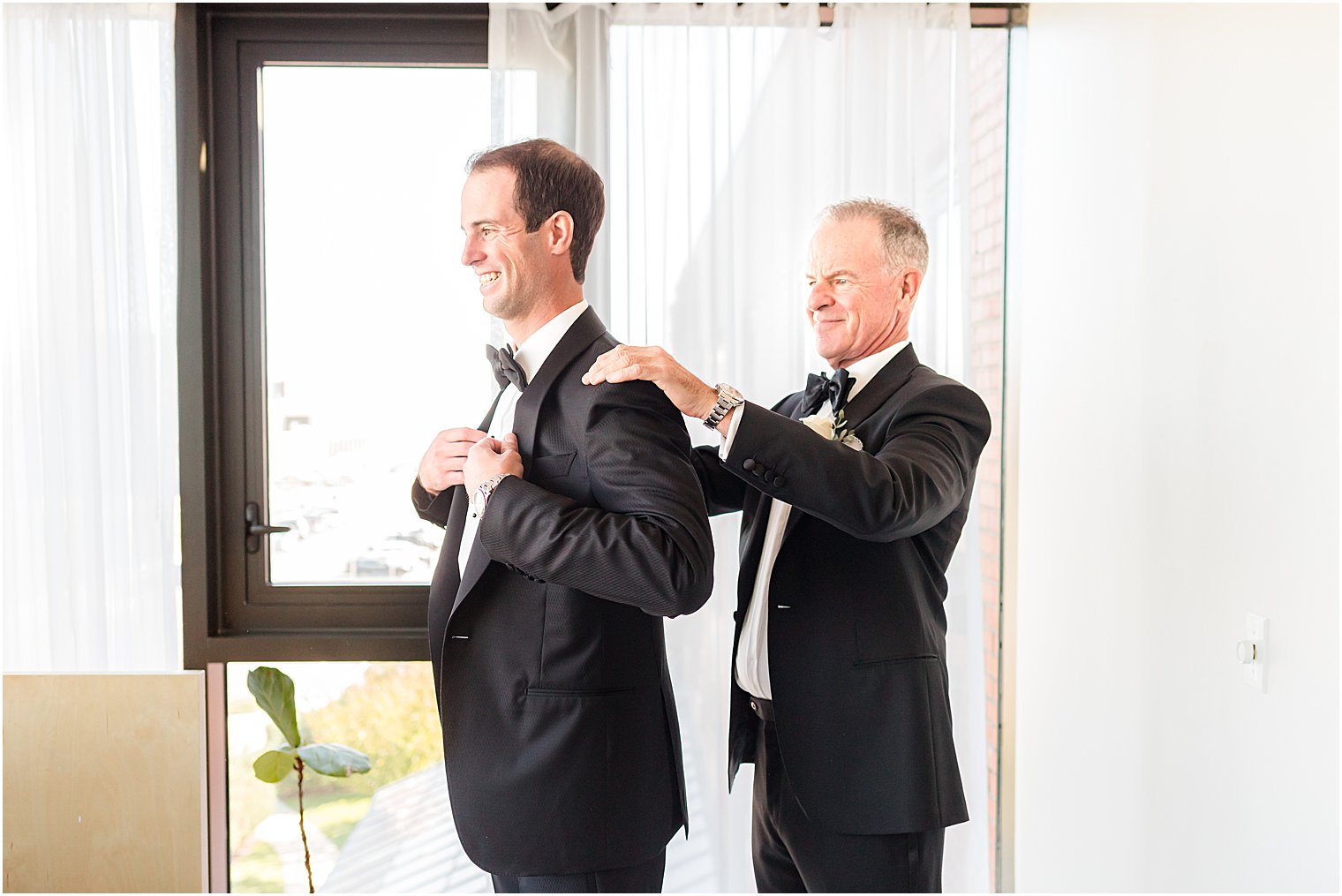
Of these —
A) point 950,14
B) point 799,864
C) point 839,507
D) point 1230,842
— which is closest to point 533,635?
point 839,507

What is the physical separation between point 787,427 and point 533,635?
1.62ft

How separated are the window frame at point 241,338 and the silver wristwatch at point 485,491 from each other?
1279 mm

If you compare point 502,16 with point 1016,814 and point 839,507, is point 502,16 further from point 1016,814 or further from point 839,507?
point 1016,814

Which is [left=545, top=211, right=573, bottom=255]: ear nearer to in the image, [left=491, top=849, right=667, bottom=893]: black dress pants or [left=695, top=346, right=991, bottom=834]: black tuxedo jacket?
[left=695, top=346, right=991, bottom=834]: black tuxedo jacket

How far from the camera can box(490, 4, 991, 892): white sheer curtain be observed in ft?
8.36

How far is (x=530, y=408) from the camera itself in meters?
1.50

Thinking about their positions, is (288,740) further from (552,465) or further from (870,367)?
(870,367)

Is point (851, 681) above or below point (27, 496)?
below

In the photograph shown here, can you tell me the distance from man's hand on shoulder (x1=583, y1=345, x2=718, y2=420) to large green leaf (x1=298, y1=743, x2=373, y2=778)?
1434mm

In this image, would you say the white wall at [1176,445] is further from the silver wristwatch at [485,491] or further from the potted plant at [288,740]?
the potted plant at [288,740]

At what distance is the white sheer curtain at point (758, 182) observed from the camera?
2.55m

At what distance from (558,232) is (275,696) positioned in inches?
59.7

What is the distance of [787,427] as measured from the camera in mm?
1510

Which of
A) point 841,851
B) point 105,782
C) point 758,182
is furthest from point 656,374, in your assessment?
point 105,782
